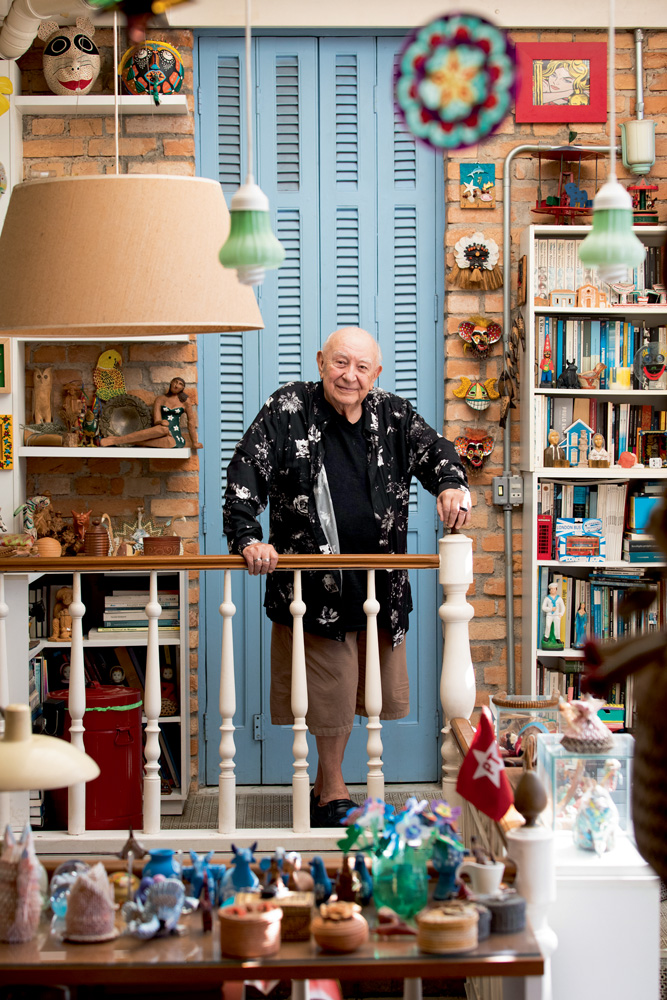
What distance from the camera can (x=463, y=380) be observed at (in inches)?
158

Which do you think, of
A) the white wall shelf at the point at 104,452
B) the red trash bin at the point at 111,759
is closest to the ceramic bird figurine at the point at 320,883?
the red trash bin at the point at 111,759

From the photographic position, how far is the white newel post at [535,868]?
174 centimetres

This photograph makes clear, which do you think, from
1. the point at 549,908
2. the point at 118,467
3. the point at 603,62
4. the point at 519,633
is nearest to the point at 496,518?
the point at 519,633

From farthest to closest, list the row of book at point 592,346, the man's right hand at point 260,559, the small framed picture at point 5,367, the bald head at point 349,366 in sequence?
the row of book at point 592,346 → the small framed picture at point 5,367 → the bald head at point 349,366 → the man's right hand at point 260,559

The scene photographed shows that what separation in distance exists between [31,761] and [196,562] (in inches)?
44.9

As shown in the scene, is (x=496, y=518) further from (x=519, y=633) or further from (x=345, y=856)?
(x=345, y=856)

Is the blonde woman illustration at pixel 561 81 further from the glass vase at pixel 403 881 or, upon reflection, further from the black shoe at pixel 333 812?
the glass vase at pixel 403 881

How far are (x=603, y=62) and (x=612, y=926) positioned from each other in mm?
3374

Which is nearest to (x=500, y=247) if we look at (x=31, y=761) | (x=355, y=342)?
(x=355, y=342)

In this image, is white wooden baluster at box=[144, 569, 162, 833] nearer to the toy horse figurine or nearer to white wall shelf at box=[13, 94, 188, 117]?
the toy horse figurine

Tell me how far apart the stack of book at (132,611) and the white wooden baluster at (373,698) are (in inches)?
50.9

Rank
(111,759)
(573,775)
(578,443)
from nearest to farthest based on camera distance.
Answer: (573,775) → (111,759) → (578,443)

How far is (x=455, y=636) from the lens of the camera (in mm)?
2600

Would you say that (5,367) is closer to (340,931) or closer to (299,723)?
(299,723)
